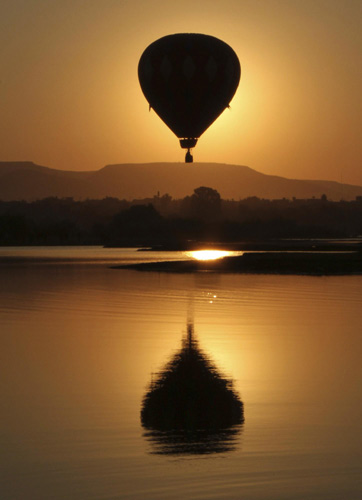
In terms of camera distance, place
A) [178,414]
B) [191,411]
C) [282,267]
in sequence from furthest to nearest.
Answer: [282,267]
[191,411]
[178,414]

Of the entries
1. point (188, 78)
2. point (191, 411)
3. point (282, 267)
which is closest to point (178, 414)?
point (191, 411)

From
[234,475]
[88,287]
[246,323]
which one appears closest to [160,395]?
[234,475]

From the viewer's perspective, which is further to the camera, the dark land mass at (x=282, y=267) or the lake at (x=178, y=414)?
the dark land mass at (x=282, y=267)

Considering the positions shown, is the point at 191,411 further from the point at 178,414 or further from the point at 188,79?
the point at 188,79

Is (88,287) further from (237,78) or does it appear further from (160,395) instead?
(160,395)

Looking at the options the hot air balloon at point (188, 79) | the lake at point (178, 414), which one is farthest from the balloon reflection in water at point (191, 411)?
the hot air balloon at point (188, 79)

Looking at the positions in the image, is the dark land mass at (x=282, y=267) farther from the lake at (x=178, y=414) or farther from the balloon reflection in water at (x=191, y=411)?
the balloon reflection in water at (x=191, y=411)
